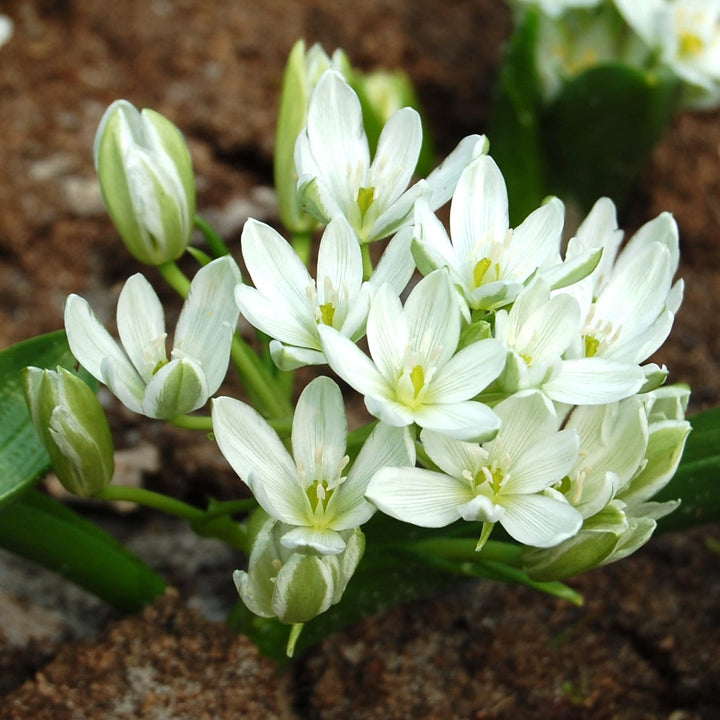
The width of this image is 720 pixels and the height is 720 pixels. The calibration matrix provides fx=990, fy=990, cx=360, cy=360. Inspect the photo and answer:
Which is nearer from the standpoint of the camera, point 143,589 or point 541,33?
point 143,589

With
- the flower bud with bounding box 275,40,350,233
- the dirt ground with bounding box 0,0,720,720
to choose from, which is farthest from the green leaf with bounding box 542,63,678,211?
the flower bud with bounding box 275,40,350,233

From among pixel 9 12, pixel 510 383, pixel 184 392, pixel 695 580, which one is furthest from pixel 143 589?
pixel 9 12

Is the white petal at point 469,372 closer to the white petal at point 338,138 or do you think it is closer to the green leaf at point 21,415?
the white petal at point 338,138

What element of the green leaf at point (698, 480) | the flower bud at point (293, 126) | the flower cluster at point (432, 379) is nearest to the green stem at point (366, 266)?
the flower cluster at point (432, 379)

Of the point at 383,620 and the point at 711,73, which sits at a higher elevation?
the point at 711,73

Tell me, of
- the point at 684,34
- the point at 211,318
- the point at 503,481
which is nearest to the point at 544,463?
the point at 503,481

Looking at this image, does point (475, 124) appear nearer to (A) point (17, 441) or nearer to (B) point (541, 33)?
(B) point (541, 33)

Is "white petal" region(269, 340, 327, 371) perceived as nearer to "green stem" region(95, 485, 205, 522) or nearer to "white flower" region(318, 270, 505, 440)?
"white flower" region(318, 270, 505, 440)
